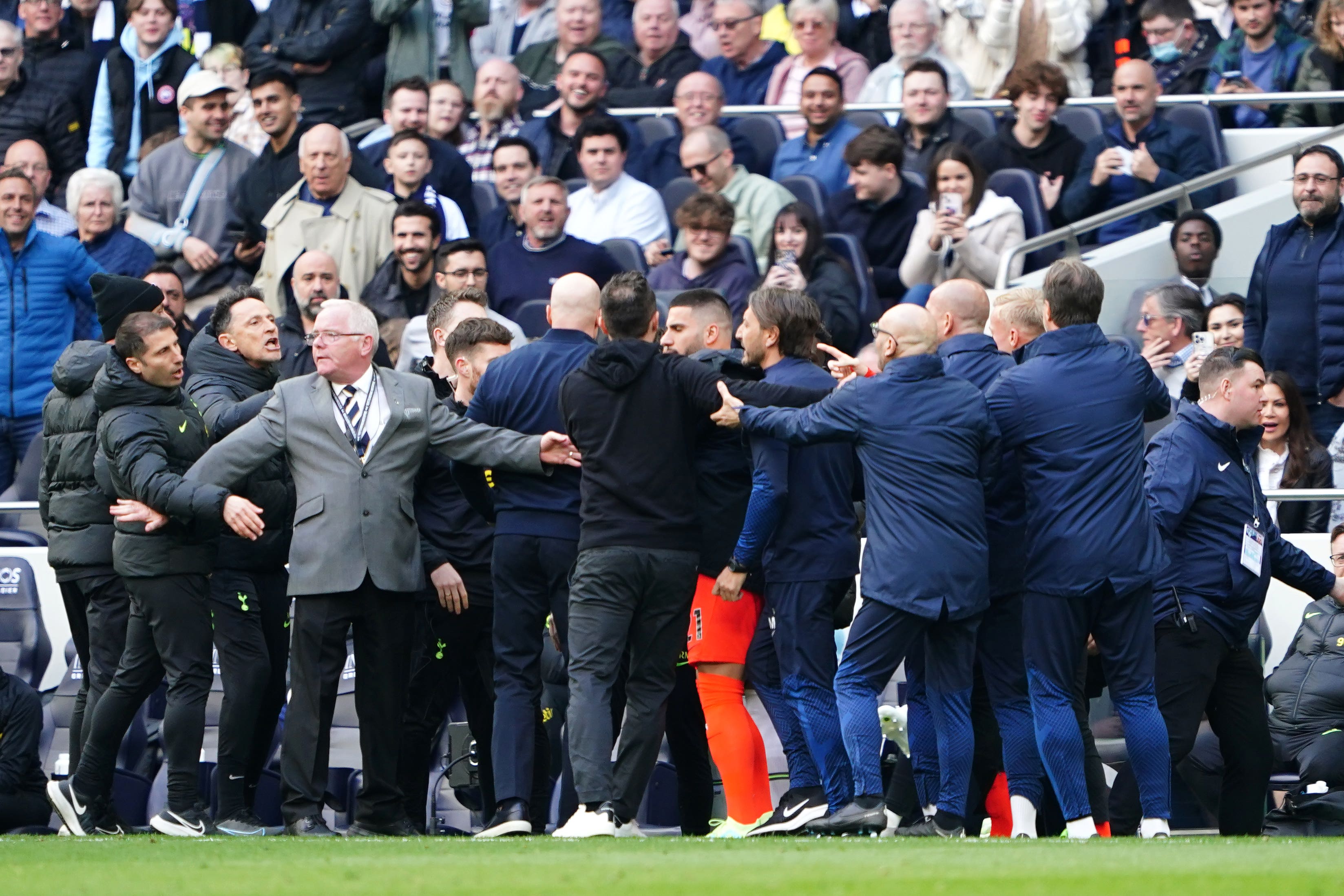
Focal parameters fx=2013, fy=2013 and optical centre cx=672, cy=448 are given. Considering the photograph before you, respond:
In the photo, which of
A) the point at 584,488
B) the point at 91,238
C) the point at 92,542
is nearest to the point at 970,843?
the point at 584,488

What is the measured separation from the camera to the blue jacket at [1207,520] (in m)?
7.68

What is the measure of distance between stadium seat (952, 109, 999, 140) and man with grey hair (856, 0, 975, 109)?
0.57m

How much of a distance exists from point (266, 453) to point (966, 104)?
6794 mm

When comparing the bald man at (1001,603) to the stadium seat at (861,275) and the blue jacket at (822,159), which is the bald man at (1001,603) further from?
the blue jacket at (822,159)

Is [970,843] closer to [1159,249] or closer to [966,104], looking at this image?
[1159,249]

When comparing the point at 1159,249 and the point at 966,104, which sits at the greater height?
the point at 966,104

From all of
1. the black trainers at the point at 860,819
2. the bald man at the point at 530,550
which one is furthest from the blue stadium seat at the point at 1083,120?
the black trainers at the point at 860,819

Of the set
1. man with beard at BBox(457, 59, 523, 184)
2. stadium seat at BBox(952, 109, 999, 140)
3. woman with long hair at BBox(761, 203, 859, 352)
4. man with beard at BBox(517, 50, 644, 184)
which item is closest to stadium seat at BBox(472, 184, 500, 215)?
man with beard at BBox(457, 59, 523, 184)

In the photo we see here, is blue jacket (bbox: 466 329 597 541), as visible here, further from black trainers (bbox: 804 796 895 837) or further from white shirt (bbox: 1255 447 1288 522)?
white shirt (bbox: 1255 447 1288 522)

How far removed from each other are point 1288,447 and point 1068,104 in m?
4.17

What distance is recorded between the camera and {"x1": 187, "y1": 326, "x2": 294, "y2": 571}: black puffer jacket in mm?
8445

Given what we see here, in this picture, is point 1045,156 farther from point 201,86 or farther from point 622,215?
point 201,86

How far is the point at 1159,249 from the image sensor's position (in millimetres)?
11391

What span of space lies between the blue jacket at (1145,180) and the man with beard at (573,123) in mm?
2904
